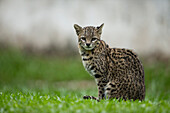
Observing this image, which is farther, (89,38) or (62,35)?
(62,35)

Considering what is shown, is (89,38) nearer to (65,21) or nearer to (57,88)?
(57,88)

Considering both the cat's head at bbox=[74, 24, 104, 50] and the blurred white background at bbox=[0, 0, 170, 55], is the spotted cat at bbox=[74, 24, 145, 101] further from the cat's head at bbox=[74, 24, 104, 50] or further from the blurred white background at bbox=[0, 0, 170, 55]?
the blurred white background at bbox=[0, 0, 170, 55]

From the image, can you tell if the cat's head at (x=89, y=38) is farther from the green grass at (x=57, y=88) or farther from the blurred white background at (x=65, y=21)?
the blurred white background at (x=65, y=21)

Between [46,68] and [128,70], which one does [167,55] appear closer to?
[46,68]

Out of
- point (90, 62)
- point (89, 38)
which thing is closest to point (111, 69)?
point (90, 62)

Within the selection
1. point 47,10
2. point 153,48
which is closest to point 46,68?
point 47,10

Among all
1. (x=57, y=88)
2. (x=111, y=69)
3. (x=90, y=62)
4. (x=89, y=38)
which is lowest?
(x=57, y=88)

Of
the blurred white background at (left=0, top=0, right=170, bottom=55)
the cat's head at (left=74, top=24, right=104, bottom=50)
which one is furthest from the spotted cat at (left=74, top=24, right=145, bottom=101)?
the blurred white background at (left=0, top=0, right=170, bottom=55)

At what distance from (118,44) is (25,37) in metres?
6.60

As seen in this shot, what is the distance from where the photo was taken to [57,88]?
31.1 feet

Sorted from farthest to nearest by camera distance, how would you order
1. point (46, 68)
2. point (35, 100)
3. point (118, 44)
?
1. point (118, 44)
2. point (46, 68)
3. point (35, 100)

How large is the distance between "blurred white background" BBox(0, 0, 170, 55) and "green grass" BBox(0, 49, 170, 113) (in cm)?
175

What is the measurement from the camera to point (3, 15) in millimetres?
16891

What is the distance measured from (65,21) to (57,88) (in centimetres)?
867
